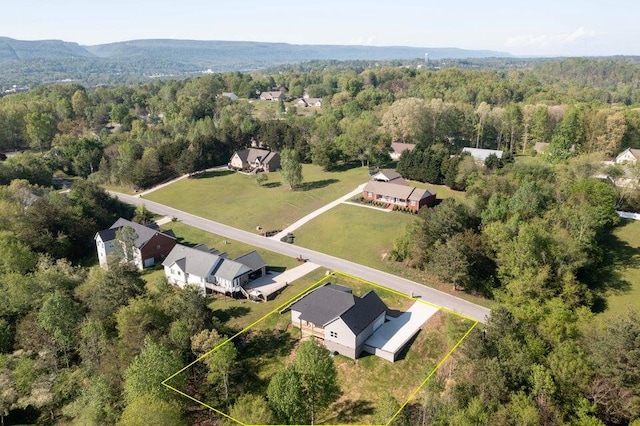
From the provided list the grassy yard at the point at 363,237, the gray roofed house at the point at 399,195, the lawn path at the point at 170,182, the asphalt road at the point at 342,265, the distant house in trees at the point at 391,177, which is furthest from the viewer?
the lawn path at the point at 170,182

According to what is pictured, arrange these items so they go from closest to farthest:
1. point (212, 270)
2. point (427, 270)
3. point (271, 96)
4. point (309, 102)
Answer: point (427, 270)
point (212, 270)
point (309, 102)
point (271, 96)

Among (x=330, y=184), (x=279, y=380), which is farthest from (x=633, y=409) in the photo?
(x=330, y=184)

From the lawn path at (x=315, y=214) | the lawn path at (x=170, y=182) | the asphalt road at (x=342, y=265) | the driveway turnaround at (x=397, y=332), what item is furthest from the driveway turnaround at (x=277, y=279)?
the lawn path at (x=170, y=182)

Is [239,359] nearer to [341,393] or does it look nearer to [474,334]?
[341,393]

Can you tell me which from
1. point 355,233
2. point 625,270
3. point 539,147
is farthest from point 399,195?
point 539,147

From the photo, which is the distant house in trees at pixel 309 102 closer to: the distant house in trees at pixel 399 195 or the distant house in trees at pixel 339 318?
the distant house in trees at pixel 399 195

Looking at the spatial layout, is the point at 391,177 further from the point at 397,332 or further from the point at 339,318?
the point at 339,318

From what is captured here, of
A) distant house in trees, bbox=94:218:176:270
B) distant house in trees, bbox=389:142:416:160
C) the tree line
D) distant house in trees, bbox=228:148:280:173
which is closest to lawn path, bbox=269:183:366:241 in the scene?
distant house in trees, bbox=94:218:176:270
